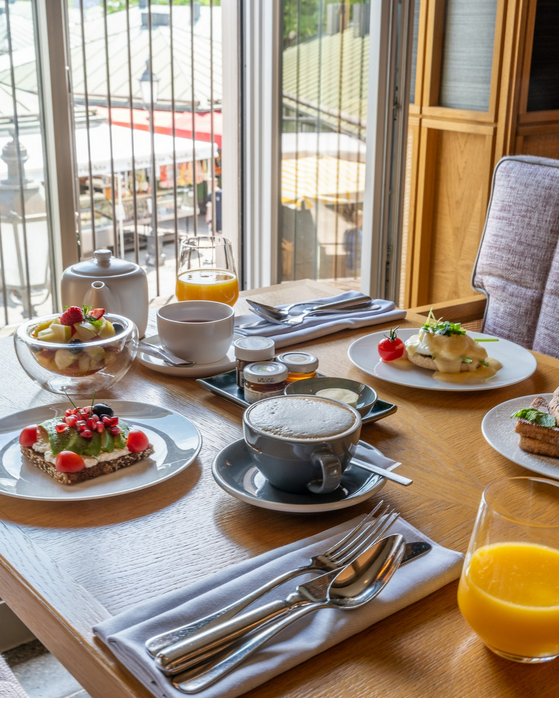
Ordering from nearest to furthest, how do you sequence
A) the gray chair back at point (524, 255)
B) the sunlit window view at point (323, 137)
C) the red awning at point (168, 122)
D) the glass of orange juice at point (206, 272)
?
1. the glass of orange juice at point (206, 272)
2. the gray chair back at point (524, 255)
3. the sunlit window view at point (323, 137)
4. the red awning at point (168, 122)

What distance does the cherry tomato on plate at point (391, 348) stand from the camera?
4.07 feet

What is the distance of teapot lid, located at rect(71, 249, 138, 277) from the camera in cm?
133

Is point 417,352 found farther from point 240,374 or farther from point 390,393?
point 240,374

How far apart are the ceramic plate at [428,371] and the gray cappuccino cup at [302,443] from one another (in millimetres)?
377

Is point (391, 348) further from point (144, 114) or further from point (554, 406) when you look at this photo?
point (144, 114)

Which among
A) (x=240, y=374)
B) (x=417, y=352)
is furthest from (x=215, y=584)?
(x=417, y=352)

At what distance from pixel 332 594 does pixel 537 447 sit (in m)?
0.42

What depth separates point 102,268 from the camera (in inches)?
52.6

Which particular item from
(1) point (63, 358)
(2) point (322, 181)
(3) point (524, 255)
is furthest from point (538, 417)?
(2) point (322, 181)

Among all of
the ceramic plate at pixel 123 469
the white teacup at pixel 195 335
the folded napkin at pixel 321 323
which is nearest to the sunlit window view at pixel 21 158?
the folded napkin at pixel 321 323

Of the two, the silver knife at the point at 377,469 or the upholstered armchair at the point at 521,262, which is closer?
the silver knife at the point at 377,469

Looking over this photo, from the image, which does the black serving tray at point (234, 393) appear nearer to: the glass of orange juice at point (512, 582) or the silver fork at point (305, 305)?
the silver fork at point (305, 305)

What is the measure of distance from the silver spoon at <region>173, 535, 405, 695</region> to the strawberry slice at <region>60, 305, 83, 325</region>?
63 centimetres

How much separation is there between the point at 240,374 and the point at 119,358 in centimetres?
19
